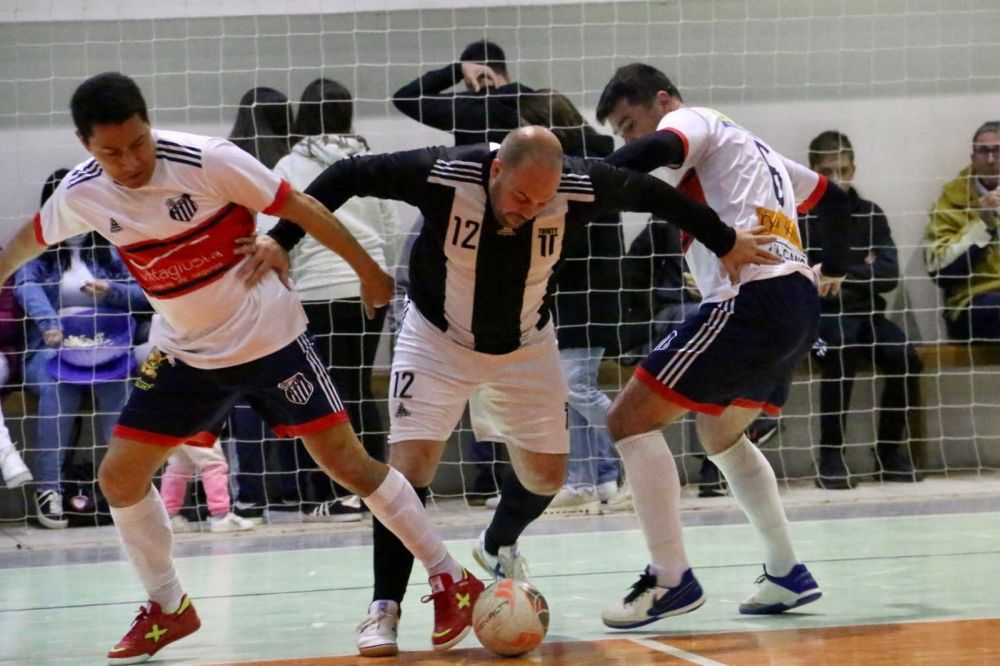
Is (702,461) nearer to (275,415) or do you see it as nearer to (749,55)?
(749,55)

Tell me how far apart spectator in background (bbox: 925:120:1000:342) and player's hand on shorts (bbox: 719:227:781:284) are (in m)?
4.56

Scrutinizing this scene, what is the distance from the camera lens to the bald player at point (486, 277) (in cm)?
385

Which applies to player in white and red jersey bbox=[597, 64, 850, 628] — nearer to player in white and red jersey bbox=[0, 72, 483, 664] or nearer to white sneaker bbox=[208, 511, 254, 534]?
player in white and red jersey bbox=[0, 72, 483, 664]

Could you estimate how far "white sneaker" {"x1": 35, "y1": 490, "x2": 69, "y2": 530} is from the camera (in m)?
7.42

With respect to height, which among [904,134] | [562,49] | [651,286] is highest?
[562,49]

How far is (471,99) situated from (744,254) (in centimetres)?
369

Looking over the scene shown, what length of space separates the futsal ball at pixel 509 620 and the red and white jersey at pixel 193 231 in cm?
94

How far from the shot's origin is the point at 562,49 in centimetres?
842

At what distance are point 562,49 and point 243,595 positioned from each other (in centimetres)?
454

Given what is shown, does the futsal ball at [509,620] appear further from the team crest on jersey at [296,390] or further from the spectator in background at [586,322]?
the spectator in background at [586,322]

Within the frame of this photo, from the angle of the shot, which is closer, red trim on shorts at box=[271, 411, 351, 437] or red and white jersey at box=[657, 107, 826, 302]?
red trim on shorts at box=[271, 411, 351, 437]

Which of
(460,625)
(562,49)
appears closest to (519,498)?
(460,625)

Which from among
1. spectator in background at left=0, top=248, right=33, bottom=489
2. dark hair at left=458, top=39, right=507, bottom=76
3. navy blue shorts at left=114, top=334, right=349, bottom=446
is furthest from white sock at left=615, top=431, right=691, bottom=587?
spectator in background at left=0, top=248, right=33, bottom=489

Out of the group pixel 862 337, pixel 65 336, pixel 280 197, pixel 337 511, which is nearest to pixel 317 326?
pixel 337 511
